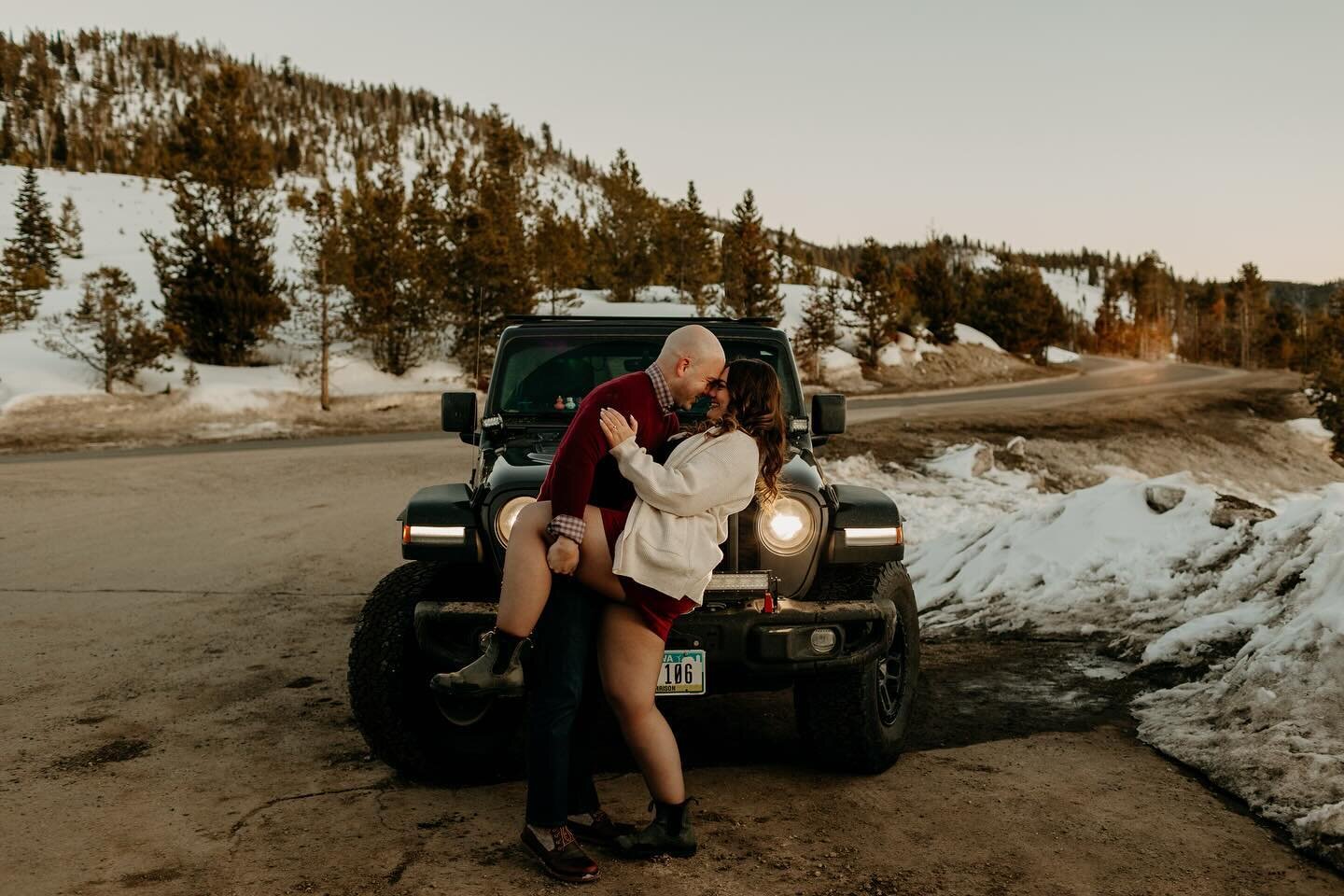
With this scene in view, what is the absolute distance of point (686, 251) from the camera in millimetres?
54469

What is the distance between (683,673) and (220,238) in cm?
3126

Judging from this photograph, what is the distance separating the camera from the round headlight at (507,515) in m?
4.21

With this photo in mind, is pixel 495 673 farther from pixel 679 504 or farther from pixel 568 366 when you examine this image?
pixel 568 366

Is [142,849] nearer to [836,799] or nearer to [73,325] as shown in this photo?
[836,799]

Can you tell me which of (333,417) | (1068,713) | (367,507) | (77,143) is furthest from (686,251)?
(77,143)

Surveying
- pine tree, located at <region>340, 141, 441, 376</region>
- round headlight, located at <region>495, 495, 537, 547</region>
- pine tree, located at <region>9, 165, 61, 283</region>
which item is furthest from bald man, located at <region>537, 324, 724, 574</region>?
pine tree, located at <region>9, 165, 61, 283</region>

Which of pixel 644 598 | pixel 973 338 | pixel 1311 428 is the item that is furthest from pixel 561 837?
pixel 973 338

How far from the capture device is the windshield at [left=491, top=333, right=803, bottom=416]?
570 centimetres

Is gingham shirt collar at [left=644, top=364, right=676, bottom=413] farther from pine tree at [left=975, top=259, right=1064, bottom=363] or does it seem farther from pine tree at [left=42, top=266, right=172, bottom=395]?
pine tree at [left=975, top=259, right=1064, bottom=363]

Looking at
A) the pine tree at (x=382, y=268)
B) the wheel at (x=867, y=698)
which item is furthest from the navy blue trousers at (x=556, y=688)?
the pine tree at (x=382, y=268)

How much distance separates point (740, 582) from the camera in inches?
154

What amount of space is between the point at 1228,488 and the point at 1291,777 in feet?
68.4

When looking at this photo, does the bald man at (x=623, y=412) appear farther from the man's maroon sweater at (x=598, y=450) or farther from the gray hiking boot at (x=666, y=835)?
the gray hiking boot at (x=666, y=835)

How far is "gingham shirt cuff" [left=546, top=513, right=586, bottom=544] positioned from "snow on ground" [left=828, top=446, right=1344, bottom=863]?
8.92ft
